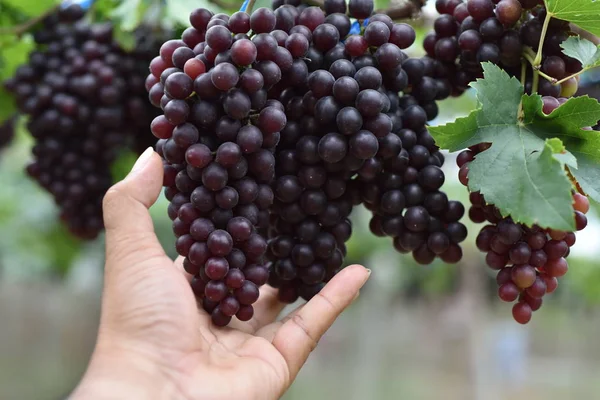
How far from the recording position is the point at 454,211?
2.70ft

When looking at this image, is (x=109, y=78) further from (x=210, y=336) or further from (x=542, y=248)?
(x=542, y=248)

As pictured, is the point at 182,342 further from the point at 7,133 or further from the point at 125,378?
the point at 7,133

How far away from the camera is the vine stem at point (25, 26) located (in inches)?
50.6

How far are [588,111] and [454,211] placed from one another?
0.21 meters

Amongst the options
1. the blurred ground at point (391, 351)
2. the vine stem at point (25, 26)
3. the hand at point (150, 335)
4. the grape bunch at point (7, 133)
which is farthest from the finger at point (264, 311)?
the blurred ground at point (391, 351)

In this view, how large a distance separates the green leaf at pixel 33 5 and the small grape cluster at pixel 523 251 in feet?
3.21

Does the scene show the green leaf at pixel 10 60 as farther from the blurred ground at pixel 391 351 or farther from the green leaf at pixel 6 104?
the blurred ground at pixel 391 351

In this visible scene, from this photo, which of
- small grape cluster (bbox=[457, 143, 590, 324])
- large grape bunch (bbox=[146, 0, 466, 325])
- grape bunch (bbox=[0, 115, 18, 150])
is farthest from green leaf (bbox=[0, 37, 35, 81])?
small grape cluster (bbox=[457, 143, 590, 324])

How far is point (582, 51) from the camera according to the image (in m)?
0.75

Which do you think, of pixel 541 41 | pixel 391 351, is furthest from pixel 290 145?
pixel 391 351

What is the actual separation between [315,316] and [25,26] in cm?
92

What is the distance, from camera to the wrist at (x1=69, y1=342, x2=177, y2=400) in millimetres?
734

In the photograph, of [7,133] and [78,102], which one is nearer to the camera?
[78,102]

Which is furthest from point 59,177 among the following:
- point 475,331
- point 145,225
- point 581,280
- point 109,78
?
point 581,280
